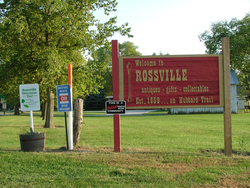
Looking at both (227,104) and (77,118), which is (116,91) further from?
(227,104)

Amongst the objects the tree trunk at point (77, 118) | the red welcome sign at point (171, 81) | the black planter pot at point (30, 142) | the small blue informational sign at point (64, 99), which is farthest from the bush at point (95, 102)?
the red welcome sign at point (171, 81)

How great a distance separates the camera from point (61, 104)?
9.21 m

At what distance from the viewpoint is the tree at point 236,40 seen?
161ft

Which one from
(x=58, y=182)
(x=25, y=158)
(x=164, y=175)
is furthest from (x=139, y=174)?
(x=25, y=158)

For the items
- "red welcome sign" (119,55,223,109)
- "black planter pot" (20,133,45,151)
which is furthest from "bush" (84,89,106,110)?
"red welcome sign" (119,55,223,109)

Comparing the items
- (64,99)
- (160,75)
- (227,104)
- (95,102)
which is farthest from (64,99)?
(95,102)

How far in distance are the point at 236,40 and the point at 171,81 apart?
44.2 meters

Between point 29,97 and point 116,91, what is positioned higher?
point 116,91

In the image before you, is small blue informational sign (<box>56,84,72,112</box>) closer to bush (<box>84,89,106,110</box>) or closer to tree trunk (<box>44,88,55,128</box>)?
tree trunk (<box>44,88,55,128</box>)

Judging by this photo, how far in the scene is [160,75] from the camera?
29.3 ft

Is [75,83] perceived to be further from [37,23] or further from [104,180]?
[104,180]

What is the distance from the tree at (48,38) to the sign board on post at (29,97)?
785 centimetres

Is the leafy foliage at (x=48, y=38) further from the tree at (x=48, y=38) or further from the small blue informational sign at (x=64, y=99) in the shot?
the small blue informational sign at (x=64, y=99)

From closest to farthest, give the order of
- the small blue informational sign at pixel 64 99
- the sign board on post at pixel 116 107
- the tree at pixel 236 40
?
the sign board on post at pixel 116 107, the small blue informational sign at pixel 64 99, the tree at pixel 236 40
